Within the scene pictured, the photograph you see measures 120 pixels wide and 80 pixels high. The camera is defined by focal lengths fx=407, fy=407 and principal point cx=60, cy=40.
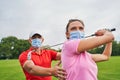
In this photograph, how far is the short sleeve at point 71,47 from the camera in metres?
4.30

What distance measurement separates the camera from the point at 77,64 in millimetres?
4281

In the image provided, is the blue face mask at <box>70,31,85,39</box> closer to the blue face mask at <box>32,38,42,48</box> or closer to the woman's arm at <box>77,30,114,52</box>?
the woman's arm at <box>77,30,114,52</box>

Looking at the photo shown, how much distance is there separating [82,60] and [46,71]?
842mm

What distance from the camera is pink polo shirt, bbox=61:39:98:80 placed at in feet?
14.0

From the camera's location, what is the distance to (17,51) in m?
121

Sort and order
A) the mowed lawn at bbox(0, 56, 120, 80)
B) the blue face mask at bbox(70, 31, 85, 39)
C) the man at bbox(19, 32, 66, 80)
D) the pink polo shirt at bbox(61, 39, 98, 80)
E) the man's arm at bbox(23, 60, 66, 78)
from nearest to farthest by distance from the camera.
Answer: the pink polo shirt at bbox(61, 39, 98, 80) < the blue face mask at bbox(70, 31, 85, 39) < the man's arm at bbox(23, 60, 66, 78) < the man at bbox(19, 32, 66, 80) < the mowed lawn at bbox(0, 56, 120, 80)

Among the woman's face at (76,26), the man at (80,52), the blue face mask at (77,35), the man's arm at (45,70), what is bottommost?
the man's arm at (45,70)

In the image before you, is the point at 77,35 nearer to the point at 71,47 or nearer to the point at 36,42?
the point at 71,47

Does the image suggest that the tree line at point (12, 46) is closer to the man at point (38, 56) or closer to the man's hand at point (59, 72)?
the man at point (38, 56)

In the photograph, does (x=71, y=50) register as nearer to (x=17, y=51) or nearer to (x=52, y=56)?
(x=52, y=56)

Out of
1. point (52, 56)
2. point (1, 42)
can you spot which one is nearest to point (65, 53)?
point (52, 56)

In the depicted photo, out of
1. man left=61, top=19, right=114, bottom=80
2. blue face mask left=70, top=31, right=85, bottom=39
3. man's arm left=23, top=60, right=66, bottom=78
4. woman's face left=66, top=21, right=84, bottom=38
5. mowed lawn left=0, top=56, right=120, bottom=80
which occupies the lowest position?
mowed lawn left=0, top=56, right=120, bottom=80

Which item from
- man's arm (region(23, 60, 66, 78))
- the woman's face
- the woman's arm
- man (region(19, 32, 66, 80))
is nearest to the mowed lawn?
man (region(19, 32, 66, 80))

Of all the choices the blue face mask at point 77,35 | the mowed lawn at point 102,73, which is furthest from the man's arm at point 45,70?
the mowed lawn at point 102,73
